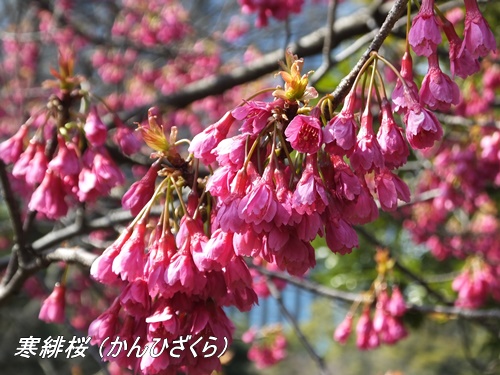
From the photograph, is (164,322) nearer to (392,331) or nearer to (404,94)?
(404,94)

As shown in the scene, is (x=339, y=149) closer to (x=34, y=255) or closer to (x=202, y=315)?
(x=202, y=315)

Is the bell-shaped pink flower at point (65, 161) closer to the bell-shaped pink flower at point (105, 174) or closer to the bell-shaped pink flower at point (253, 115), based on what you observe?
the bell-shaped pink flower at point (105, 174)

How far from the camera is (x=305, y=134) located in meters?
1.12

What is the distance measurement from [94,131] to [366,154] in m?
1.00

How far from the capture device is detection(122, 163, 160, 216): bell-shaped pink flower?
1.47 meters

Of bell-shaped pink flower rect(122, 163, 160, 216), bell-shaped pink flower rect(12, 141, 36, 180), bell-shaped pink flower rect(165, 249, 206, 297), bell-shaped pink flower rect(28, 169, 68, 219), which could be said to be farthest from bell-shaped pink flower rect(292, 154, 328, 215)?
bell-shaped pink flower rect(12, 141, 36, 180)

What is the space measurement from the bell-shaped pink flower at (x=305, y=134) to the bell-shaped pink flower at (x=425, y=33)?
26cm

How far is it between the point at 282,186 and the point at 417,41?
38 centimetres

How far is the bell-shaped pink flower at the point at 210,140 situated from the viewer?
4.09 feet

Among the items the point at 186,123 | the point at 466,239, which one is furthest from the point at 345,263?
the point at 186,123

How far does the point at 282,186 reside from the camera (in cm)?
114

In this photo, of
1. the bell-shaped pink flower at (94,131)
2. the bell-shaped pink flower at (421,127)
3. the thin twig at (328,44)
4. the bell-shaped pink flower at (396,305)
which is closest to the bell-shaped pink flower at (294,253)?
the bell-shaped pink flower at (421,127)

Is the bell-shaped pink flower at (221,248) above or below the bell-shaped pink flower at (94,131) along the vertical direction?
above

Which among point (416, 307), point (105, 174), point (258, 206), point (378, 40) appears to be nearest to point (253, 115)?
point (258, 206)
